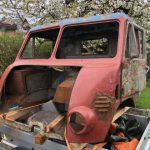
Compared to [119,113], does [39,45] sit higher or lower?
higher

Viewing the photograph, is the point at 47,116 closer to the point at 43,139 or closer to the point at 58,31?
the point at 43,139

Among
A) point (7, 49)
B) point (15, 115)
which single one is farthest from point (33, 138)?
point (7, 49)

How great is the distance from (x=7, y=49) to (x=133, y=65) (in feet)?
19.0

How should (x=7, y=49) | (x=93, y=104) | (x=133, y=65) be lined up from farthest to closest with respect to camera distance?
(x=7, y=49) → (x=133, y=65) → (x=93, y=104)

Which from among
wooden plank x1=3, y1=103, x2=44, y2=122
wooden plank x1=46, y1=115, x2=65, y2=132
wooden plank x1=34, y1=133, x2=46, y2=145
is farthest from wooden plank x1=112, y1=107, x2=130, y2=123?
wooden plank x1=3, y1=103, x2=44, y2=122

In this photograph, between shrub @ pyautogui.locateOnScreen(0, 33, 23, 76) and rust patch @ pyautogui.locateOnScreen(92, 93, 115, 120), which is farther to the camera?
shrub @ pyautogui.locateOnScreen(0, 33, 23, 76)

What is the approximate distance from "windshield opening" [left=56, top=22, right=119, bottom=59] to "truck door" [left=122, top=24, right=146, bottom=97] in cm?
33

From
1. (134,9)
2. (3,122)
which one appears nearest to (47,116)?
(3,122)

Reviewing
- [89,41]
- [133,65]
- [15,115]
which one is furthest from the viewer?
[89,41]

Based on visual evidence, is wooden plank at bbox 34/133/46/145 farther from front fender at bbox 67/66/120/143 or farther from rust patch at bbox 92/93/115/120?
rust patch at bbox 92/93/115/120

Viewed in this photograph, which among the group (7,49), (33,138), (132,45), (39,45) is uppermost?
(132,45)

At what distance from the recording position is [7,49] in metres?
10.0

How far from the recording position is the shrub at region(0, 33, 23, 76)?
9891 millimetres

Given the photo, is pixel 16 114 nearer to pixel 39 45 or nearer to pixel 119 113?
pixel 119 113
